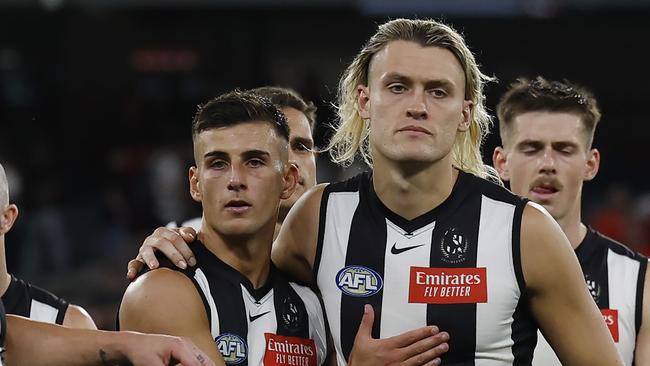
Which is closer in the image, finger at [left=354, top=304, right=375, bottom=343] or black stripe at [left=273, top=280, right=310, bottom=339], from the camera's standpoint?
finger at [left=354, top=304, right=375, bottom=343]

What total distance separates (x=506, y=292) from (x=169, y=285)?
1.02 m

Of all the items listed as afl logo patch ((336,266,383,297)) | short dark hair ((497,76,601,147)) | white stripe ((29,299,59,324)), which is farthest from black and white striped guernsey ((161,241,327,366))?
short dark hair ((497,76,601,147))

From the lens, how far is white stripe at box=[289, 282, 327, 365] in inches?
140

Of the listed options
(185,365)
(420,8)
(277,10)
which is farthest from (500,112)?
(277,10)

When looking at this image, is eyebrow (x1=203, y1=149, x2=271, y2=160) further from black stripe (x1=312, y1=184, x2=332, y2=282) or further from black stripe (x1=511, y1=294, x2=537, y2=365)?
black stripe (x1=511, y1=294, x2=537, y2=365)

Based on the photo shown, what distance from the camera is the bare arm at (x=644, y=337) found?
3775 mm

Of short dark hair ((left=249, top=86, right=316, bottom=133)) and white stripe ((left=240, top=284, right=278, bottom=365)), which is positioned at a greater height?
short dark hair ((left=249, top=86, right=316, bottom=133))

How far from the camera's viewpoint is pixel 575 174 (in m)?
4.25

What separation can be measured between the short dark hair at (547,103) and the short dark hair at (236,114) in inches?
47.5

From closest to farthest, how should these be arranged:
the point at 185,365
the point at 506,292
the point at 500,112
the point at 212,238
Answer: the point at 185,365
the point at 506,292
the point at 212,238
the point at 500,112

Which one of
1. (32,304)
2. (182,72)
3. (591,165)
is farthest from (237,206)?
(182,72)

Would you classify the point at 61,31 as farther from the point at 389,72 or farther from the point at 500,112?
the point at 389,72

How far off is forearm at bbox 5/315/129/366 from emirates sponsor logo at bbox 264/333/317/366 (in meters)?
0.63

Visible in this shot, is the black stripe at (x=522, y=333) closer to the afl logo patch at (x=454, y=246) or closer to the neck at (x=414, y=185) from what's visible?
the afl logo patch at (x=454, y=246)
